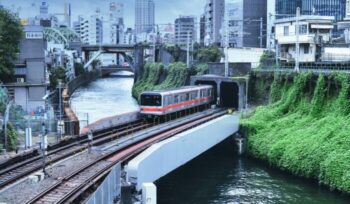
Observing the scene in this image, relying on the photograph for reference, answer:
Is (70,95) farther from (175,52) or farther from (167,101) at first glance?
(167,101)

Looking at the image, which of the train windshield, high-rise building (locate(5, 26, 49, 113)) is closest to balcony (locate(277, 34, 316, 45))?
the train windshield

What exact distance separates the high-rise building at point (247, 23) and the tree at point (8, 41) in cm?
5940

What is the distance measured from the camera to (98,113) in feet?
180

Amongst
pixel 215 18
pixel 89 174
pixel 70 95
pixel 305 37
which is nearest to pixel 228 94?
pixel 305 37

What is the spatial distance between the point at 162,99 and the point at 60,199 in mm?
17421

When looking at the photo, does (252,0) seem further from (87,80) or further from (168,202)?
(168,202)

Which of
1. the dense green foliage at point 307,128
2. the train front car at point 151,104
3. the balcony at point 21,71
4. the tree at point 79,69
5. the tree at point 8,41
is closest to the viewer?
the dense green foliage at point 307,128

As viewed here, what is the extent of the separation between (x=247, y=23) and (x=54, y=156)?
8256 cm

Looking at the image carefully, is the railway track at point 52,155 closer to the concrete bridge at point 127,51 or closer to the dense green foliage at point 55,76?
the dense green foliage at point 55,76

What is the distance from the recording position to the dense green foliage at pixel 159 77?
58156 mm

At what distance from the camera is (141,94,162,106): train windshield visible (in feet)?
105

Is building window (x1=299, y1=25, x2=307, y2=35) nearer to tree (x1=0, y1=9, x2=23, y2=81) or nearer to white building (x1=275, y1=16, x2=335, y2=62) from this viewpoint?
white building (x1=275, y1=16, x2=335, y2=62)

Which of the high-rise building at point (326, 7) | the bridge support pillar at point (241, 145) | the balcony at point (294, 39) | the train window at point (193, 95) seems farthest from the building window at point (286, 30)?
the high-rise building at point (326, 7)

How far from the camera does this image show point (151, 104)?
1267 inches
